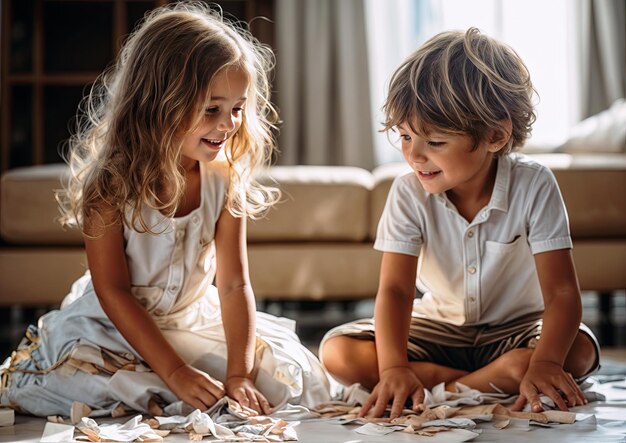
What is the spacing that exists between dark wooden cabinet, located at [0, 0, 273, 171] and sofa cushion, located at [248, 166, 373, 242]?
136 cm

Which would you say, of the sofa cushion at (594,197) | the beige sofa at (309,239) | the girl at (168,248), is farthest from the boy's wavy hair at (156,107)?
the sofa cushion at (594,197)

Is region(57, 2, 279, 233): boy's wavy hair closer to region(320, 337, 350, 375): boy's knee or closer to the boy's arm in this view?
region(320, 337, 350, 375): boy's knee

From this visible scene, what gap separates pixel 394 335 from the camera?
5.02 feet

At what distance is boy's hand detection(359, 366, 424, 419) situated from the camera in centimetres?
142

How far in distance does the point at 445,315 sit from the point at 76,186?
67cm

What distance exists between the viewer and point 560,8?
3.61 meters

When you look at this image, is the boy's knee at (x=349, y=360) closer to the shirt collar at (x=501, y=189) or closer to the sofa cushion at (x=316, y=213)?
the shirt collar at (x=501, y=189)

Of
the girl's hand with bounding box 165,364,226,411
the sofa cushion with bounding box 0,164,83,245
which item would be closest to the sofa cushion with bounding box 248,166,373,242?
the sofa cushion with bounding box 0,164,83,245

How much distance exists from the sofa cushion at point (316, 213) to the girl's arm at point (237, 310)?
675 mm

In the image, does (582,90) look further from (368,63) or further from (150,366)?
(150,366)

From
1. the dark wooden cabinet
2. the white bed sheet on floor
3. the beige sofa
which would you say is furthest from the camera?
the dark wooden cabinet

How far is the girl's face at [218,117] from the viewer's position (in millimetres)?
1505

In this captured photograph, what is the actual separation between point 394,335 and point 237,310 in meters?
0.26

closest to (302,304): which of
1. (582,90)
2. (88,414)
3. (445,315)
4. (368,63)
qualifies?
(368,63)
